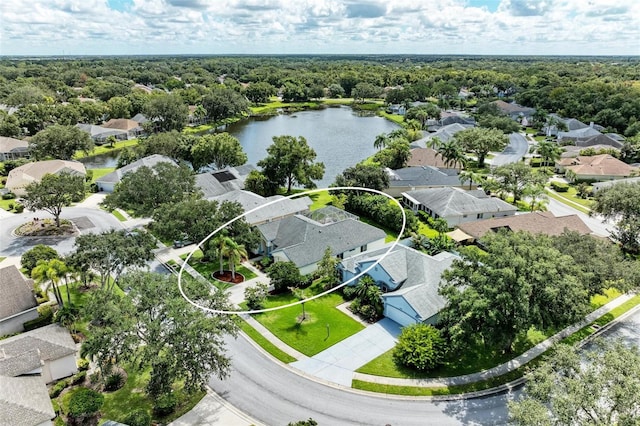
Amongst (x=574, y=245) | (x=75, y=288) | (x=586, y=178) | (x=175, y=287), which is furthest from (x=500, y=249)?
(x=586, y=178)

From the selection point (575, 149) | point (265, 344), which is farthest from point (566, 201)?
point (265, 344)

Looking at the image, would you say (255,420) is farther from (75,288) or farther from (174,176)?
(174,176)

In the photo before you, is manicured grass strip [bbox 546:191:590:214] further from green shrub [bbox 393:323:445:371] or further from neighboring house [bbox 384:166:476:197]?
green shrub [bbox 393:323:445:371]

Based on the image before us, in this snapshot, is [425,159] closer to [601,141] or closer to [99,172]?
[601,141]

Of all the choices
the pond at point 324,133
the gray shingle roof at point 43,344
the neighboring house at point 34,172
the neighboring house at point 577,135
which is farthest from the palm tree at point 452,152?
the gray shingle roof at point 43,344

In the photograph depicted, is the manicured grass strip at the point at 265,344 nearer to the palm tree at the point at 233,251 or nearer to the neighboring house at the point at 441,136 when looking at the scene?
the palm tree at the point at 233,251

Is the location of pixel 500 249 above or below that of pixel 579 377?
above

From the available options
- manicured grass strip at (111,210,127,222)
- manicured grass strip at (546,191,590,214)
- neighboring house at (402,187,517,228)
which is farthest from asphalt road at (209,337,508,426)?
manicured grass strip at (546,191,590,214)
